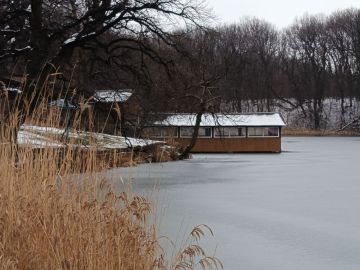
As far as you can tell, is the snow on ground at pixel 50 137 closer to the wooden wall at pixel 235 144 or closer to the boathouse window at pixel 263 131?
the wooden wall at pixel 235 144

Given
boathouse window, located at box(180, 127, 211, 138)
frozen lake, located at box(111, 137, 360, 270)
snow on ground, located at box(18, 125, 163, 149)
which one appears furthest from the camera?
boathouse window, located at box(180, 127, 211, 138)

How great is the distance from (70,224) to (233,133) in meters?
31.3

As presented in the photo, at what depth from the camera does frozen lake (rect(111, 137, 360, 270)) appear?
20.3ft

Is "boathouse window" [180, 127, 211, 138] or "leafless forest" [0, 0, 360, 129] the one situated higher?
"leafless forest" [0, 0, 360, 129]

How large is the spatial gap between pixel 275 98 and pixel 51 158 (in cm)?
6373

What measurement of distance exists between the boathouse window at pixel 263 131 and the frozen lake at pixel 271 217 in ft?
59.0

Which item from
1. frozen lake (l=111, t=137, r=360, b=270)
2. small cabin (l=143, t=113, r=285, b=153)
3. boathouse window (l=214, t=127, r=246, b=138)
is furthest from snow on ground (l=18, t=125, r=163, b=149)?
boathouse window (l=214, t=127, r=246, b=138)

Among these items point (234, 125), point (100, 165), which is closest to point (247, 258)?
point (100, 165)

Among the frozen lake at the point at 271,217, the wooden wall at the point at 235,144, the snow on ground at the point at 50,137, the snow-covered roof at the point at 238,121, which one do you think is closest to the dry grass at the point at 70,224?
the snow on ground at the point at 50,137

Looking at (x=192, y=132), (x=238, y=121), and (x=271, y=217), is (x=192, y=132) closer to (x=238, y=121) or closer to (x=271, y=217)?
(x=238, y=121)

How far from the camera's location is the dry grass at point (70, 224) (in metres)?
3.78

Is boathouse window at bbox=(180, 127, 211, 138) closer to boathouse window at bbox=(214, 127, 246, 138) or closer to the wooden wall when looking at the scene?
the wooden wall

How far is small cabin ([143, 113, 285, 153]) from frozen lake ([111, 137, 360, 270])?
58.8ft

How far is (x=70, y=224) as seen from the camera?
13.0ft
